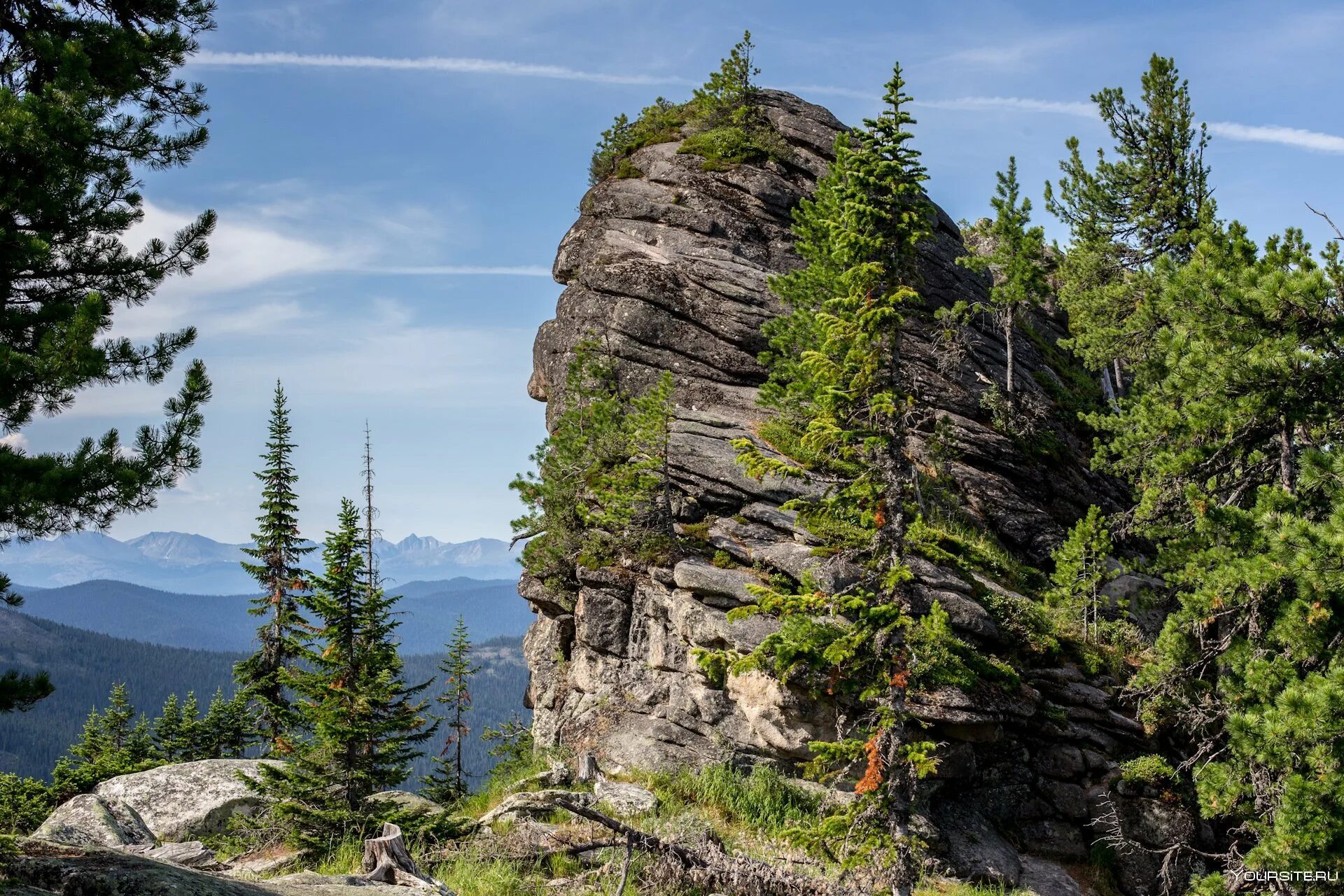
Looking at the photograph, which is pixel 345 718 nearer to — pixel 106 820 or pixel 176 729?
pixel 106 820

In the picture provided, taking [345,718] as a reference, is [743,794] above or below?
below

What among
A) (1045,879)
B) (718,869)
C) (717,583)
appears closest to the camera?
(718,869)

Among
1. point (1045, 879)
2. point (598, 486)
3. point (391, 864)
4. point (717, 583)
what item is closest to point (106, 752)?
point (598, 486)

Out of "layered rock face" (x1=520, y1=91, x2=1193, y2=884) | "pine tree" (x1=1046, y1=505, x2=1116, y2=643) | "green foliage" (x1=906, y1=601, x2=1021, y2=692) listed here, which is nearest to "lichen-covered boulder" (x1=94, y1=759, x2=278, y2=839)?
"layered rock face" (x1=520, y1=91, x2=1193, y2=884)

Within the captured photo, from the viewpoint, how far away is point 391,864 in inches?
408

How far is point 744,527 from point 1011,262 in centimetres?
1582

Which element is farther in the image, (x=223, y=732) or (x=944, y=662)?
(x=223, y=732)

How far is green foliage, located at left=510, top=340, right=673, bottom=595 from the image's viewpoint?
22.0m

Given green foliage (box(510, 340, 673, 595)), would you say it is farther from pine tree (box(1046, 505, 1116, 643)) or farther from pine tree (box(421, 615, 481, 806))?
pine tree (box(421, 615, 481, 806))

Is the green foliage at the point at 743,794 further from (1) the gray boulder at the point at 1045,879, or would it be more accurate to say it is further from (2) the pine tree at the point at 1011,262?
(2) the pine tree at the point at 1011,262

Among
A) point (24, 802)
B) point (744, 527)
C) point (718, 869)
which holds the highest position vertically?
point (744, 527)

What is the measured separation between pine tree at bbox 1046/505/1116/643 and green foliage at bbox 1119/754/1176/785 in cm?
355

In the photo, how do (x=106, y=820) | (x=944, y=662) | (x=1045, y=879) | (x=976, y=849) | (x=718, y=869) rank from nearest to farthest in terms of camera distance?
(x=718, y=869) < (x=106, y=820) < (x=944, y=662) < (x=976, y=849) < (x=1045, y=879)

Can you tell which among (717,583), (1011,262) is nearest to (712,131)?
(1011,262)
